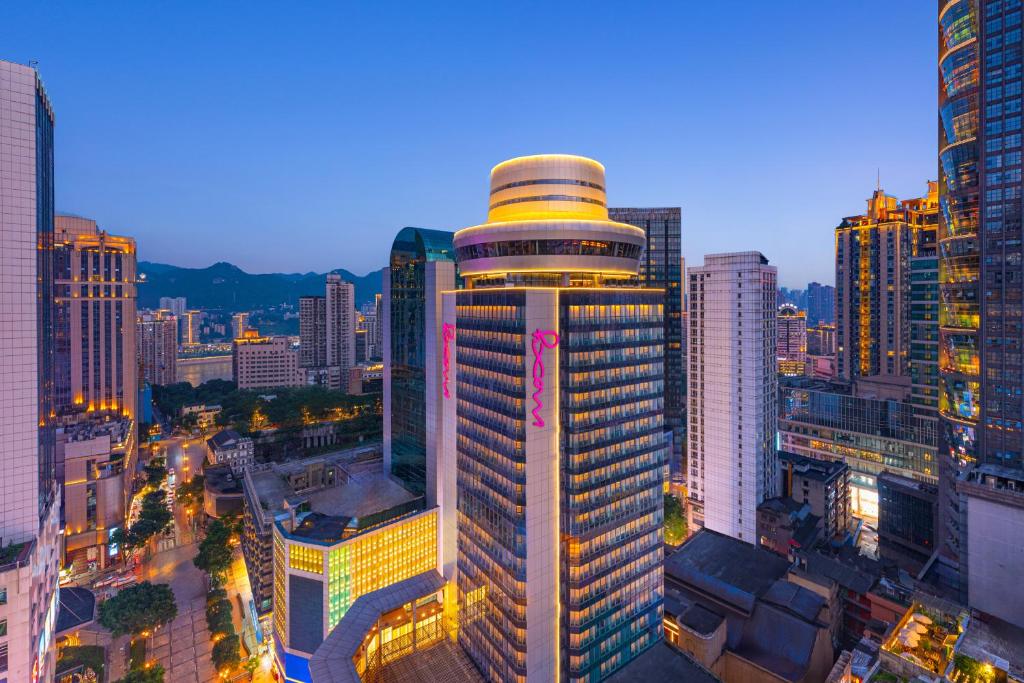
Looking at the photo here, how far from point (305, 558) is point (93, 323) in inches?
4877

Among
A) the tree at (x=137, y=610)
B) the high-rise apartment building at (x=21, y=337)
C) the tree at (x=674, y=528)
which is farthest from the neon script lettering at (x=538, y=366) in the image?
the tree at (x=137, y=610)

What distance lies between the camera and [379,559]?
8044cm

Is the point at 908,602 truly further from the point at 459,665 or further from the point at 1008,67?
the point at 1008,67

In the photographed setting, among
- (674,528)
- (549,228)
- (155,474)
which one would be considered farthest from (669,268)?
(155,474)

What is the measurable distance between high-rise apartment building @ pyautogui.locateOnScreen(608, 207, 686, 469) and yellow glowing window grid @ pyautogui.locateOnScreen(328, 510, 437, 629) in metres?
91.0

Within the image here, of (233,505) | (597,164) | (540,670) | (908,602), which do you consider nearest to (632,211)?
(597,164)

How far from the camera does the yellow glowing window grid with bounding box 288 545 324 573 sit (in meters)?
75.9

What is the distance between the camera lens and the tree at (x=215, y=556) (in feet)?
329

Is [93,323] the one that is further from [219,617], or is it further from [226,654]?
[226,654]

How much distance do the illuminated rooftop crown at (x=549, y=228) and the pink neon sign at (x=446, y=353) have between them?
1014 centimetres

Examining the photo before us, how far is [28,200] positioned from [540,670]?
84.5 meters

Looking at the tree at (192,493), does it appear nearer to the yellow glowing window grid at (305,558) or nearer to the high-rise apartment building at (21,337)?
the yellow glowing window grid at (305,558)

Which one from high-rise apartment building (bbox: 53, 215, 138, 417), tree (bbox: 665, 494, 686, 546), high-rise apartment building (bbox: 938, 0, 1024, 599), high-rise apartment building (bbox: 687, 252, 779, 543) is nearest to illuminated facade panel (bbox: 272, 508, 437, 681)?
tree (bbox: 665, 494, 686, 546)

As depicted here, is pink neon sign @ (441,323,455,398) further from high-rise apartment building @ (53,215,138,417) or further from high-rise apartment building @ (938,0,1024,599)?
high-rise apartment building @ (53,215,138,417)
